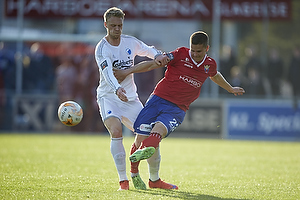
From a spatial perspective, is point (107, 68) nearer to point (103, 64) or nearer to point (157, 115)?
point (103, 64)

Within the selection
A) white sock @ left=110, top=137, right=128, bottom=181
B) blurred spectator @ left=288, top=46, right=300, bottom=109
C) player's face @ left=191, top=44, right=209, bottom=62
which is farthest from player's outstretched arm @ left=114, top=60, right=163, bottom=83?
blurred spectator @ left=288, top=46, right=300, bottom=109

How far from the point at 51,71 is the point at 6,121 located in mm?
2283

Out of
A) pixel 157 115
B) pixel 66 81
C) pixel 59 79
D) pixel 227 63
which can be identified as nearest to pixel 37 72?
pixel 59 79

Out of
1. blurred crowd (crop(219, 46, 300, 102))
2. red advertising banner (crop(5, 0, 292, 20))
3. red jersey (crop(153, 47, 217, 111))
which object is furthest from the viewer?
red advertising banner (crop(5, 0, 292, 20))

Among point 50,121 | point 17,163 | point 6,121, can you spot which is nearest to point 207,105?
point 50,121

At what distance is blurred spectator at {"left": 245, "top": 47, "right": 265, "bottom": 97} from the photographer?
17547 mm

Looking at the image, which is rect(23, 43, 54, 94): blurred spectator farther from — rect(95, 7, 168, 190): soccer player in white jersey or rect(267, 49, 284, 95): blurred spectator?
rect(95, 7, 168, 190): soccer player in white jersey

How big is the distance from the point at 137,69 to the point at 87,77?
36.7 ft

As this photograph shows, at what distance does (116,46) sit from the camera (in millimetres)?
7406

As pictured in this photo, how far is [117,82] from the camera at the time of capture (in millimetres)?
6953

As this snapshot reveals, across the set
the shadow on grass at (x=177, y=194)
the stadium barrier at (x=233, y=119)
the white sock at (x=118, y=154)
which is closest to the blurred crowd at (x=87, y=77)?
the stadium barrier at (x=233, y=119)

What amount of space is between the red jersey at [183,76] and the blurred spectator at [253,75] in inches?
411

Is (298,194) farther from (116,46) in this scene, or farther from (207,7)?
(207,7)

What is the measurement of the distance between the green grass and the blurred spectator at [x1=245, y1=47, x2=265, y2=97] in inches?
90.7
